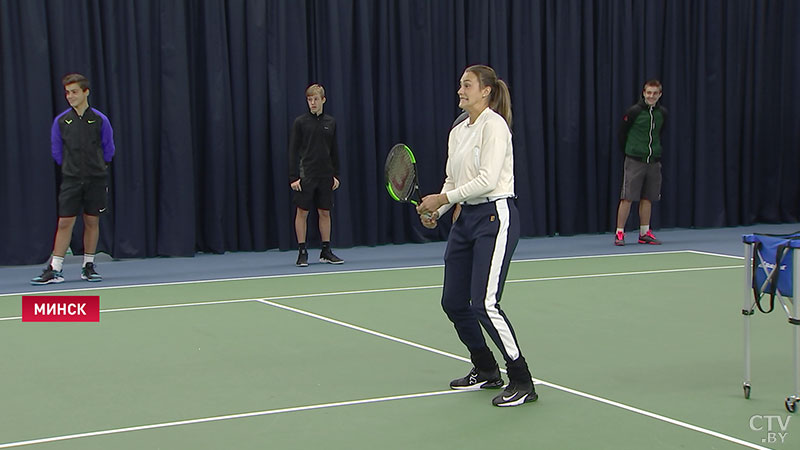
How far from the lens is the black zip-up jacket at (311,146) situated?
8.91 meters

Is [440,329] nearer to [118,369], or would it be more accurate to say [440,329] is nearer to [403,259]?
[118,369]

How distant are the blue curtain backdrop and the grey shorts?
4.88 feet

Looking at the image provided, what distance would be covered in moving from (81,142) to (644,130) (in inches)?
213

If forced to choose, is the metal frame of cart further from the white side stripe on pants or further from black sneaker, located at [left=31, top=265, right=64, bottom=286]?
black sneaker, located at [left=31, top=265, right=64, bottom=286]

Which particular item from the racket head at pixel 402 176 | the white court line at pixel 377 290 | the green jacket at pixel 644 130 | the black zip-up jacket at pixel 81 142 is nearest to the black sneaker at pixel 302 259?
the white court line at pixel 377 290

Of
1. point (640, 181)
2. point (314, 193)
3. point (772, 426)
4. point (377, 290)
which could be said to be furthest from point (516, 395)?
point (640, 181)

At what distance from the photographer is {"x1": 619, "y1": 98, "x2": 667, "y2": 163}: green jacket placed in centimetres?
1002

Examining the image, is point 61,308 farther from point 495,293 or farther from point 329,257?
point 495,293

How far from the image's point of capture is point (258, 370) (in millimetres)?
4770

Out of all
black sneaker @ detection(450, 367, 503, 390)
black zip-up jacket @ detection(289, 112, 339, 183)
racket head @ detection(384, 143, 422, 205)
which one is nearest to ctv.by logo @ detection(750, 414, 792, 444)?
black sneaker @ detection(450, 367, 503, 390)

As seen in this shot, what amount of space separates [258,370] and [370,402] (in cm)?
83

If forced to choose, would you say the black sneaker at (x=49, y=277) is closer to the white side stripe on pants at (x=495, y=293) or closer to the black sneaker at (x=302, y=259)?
the black sneaker at (x=302, y=259)

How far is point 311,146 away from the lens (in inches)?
352

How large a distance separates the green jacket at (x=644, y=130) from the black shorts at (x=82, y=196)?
518 centimetres
